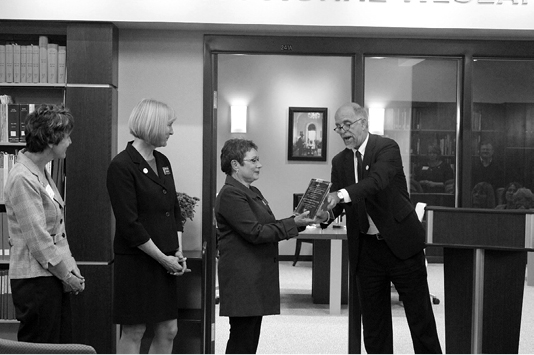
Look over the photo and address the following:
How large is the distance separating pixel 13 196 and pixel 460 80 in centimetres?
358

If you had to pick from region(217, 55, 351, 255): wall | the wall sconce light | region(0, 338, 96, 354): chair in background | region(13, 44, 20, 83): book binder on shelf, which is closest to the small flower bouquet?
region(13, 44, 20, 83): book binder on shelf

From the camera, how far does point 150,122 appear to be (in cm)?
370

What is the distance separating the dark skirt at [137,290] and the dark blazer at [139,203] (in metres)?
0.08

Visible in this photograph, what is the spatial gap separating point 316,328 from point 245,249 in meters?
2.76

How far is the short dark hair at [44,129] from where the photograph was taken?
124 inches

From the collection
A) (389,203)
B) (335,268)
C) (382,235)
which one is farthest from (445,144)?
(335,268)

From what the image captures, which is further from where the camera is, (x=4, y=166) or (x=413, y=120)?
(x=413, y=120)

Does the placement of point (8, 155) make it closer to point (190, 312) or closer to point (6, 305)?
point (6, 305)

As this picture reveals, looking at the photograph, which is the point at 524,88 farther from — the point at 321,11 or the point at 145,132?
the point at 145,132

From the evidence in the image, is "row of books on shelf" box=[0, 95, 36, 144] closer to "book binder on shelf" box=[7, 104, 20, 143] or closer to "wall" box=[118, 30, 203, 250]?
"book binder on shelf" box=[7, 104, 20, 143]

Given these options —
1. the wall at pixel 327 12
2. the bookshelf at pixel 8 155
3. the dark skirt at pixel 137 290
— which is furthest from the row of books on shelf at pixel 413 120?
the bookshelf at pixel 8 155

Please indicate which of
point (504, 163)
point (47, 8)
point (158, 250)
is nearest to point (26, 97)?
point (47, 8)

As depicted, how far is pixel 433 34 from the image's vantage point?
4.89m

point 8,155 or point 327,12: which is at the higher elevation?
point 327,12
